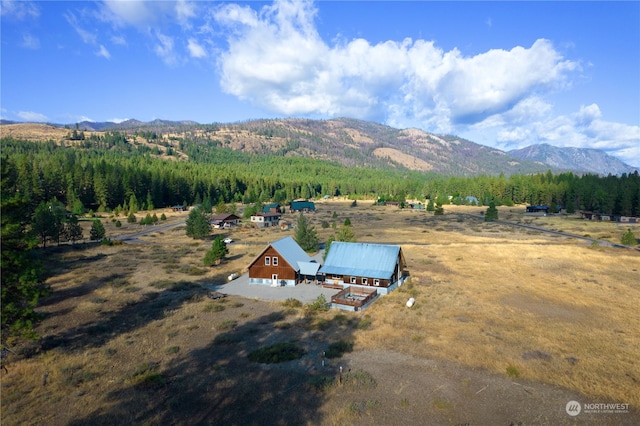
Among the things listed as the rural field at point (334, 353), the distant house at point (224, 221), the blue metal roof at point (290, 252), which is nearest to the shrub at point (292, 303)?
the rural field at point (334, 353)

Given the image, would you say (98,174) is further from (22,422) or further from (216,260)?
(22,422)

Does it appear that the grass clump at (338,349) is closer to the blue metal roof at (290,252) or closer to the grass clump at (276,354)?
the grass clump at (276,354)

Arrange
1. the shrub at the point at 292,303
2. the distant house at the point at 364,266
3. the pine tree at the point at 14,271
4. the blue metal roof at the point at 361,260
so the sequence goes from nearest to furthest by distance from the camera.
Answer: the pine tree at the point at 14,271 < the shrub at the point at 292,303 < the distant house at the point at 364,266 < the blue metal roof at the point at 361,260

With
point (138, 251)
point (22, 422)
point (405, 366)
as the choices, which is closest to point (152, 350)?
point (22, 422)

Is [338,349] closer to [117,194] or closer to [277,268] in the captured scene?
[277,268]

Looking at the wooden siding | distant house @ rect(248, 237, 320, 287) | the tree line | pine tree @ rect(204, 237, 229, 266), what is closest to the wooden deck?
distant house @ rect(248, 237, 320, 287)

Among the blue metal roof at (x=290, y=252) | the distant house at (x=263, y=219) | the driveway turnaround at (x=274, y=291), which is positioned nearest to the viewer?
the driveway turnaround at (x=274, y=291)
